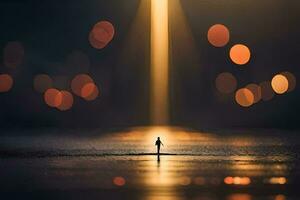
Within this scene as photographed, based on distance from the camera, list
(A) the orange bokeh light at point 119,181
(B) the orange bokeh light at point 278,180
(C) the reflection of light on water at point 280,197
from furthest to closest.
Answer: (B) the orange bokeh light at point 278,180
(A) the orange bokeh light at point 119,181
(C) the reflection of light on water at point 280,197

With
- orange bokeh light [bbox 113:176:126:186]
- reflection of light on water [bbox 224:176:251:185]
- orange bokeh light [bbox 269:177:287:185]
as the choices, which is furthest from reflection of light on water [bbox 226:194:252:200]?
orange bokeh light [bbox 113:176:126:186]

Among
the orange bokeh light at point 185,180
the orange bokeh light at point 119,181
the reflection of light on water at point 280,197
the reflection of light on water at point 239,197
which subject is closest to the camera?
the reflection of light on water at point 280,197

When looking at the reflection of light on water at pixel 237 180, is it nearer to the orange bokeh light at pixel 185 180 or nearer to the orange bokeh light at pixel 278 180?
the orange bokeh light at pixel 278 180

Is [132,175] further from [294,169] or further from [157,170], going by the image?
[294,169]

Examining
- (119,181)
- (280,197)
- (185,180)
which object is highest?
(185,180)

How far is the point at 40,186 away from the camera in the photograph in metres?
47.1

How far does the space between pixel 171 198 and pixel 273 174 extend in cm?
1948

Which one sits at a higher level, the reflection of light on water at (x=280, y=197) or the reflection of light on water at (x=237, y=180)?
the reflection of light on water at (x=237, y=180)

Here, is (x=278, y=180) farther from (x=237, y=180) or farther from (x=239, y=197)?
(x=239, y=197)

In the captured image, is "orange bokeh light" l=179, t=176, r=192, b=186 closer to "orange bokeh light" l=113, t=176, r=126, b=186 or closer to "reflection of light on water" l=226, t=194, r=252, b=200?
"orange bokeh light" l=113, t=176, r=126, b=186

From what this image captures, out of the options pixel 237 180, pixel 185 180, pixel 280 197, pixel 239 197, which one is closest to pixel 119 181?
pixel 185 180

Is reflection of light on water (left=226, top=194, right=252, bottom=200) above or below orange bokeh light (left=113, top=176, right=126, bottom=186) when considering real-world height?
below

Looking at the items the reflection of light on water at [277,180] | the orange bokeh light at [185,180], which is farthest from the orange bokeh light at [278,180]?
the orange bokeh light at [185,180]

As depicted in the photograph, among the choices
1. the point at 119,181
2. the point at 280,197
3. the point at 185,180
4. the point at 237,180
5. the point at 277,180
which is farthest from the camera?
the point at 277,180
